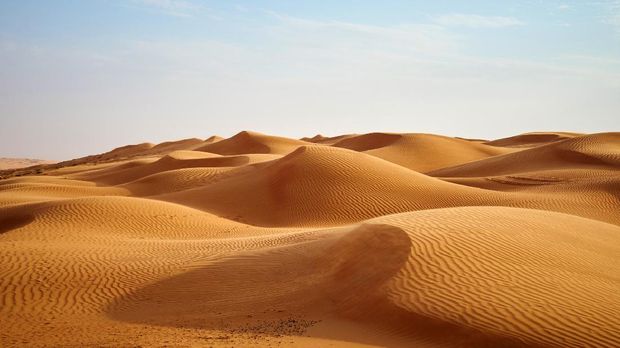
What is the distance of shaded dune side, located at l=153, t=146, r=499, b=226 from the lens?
2144 cm

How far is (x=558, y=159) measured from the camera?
32500 mm

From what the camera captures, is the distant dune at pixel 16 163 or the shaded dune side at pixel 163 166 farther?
the distant dune at pixel 16 163

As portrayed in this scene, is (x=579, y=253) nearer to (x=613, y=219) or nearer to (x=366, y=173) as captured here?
(x=613, y=219)

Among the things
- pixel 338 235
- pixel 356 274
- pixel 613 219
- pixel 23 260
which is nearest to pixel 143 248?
pixel 23 260

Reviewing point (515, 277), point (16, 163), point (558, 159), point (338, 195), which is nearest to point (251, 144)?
point (558, 159)

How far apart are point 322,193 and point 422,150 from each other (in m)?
26.7

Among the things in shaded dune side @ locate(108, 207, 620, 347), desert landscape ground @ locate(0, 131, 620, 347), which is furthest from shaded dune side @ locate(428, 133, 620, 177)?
shaded dune side @ locate(108, 207, 620, 347)

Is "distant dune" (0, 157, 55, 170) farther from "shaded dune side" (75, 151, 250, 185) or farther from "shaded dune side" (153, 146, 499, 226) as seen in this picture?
"shaded dune side" (153, 146, 499, 226)

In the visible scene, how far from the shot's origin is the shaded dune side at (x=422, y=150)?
4428 centimetres

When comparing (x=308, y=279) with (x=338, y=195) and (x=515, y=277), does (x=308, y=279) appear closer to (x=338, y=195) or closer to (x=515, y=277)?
(x=515, y=277)

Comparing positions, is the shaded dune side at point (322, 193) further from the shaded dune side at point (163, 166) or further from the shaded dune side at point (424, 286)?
the shaded dune side at point (163, 166)

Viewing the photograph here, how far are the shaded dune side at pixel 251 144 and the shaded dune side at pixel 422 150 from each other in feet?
24.7

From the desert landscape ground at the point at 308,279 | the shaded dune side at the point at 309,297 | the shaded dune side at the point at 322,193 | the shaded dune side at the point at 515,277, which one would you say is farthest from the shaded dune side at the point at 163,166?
the shaded dune side at the point at 515,277

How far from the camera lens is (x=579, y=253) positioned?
A: 953 centimetres
